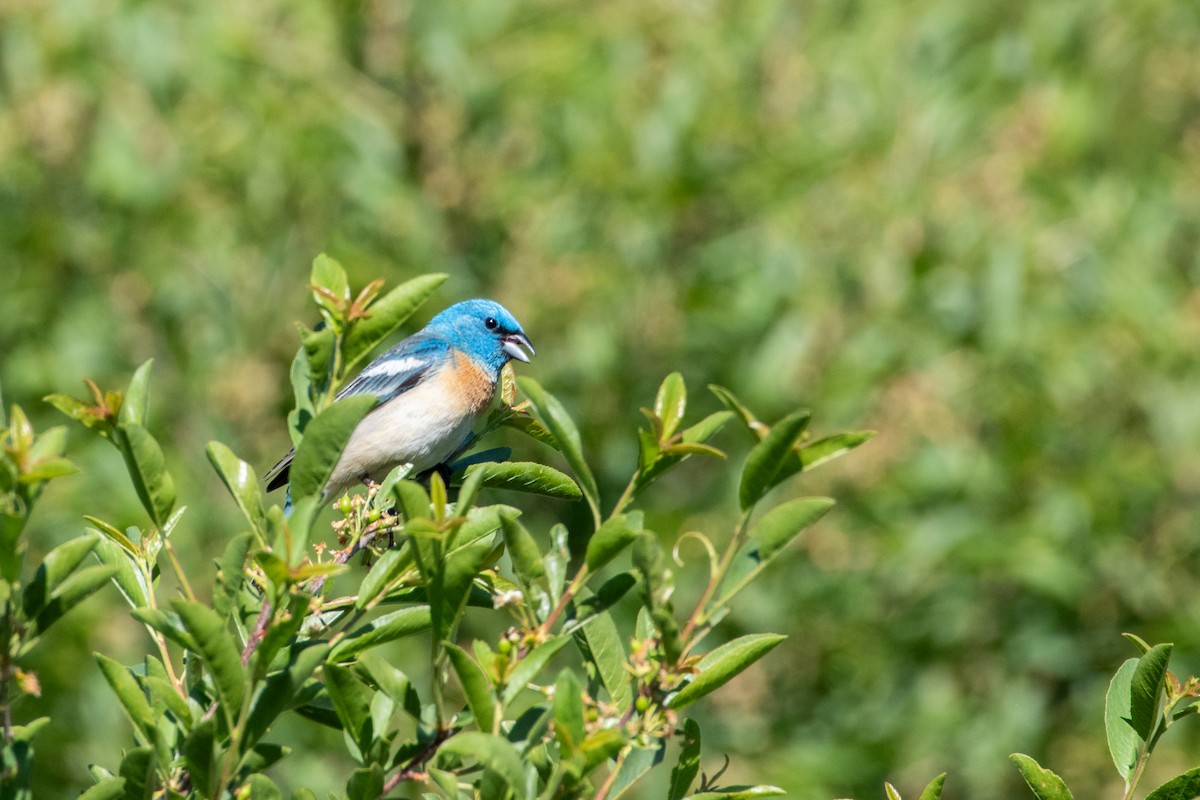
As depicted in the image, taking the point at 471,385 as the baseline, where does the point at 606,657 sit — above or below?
above

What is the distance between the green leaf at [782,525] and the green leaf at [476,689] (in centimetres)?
40

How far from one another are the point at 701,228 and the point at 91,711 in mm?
3325

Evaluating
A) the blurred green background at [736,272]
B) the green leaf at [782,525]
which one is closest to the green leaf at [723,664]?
the green leaf at [782,525]

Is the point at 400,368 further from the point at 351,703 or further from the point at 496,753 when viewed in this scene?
the point at 496,753

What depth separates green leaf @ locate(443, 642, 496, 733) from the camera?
1798 mm

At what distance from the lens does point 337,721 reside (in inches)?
83.8

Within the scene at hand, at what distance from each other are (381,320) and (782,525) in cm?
71

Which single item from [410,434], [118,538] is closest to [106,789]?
[118,538]

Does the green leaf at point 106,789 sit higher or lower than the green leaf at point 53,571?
lower

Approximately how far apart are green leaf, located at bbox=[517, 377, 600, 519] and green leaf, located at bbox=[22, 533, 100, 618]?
0.59 m

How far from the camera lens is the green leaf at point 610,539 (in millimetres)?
1789

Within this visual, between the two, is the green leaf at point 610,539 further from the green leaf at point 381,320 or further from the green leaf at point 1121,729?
the green leaf at point 1121,729

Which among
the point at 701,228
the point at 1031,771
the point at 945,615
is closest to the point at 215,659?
the point at 1031,771

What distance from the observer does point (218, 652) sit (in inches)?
68.3
